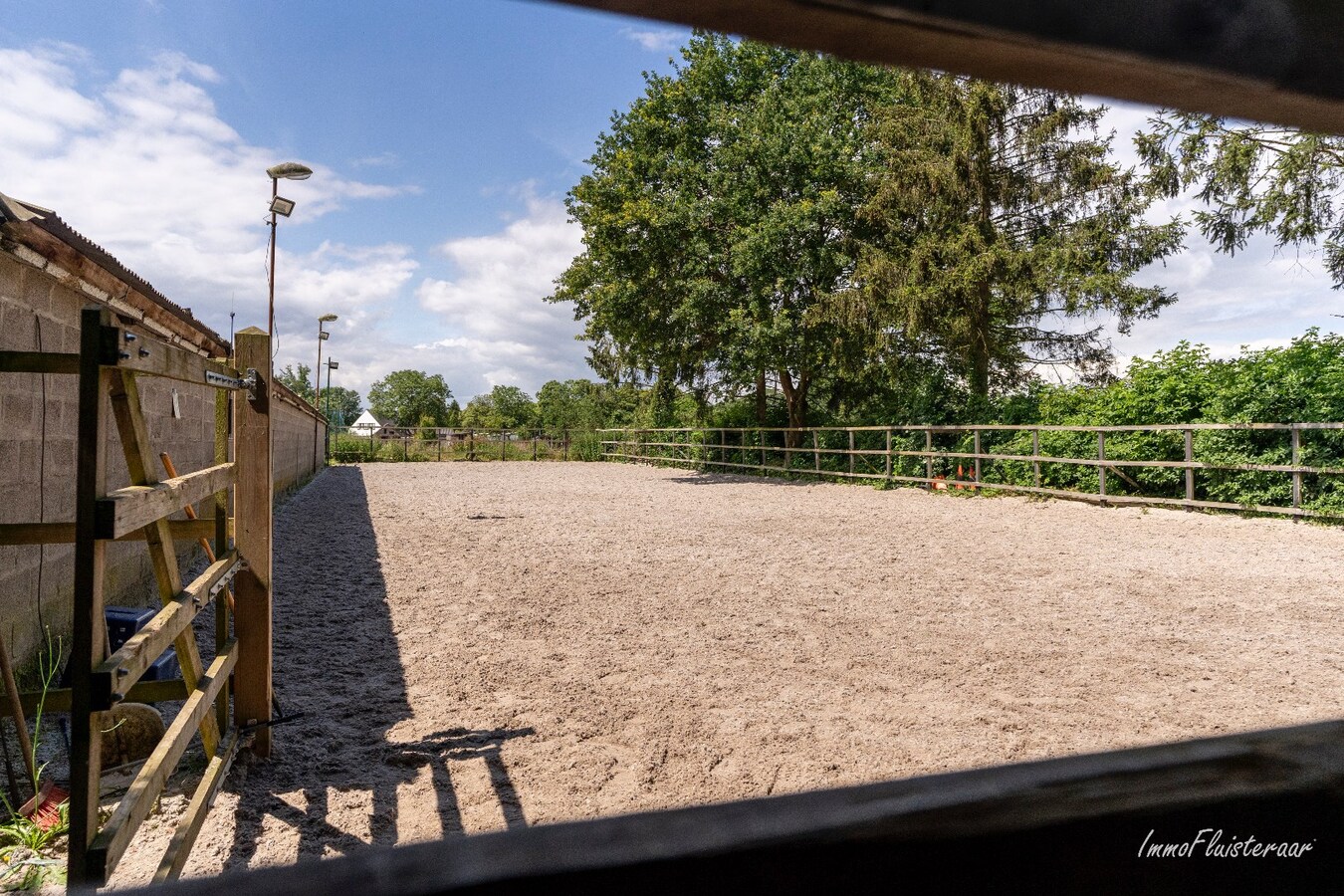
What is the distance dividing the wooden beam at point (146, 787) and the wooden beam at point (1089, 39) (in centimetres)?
196

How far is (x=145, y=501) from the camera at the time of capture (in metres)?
1.95

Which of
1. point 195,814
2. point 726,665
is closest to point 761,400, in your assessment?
point 726,665

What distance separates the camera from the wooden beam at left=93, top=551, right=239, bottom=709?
5.50 feet

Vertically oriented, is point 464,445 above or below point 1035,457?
below

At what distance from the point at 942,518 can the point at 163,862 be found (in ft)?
33.0

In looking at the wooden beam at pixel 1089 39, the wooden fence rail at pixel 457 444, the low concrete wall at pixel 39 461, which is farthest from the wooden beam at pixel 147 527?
the wooden fence rail at pixel 457 444

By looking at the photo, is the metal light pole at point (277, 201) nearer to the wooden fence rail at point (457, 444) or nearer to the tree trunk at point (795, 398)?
the tree trunk at point (795, 398)

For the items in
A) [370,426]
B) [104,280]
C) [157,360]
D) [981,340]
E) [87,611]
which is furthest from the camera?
[370,426]

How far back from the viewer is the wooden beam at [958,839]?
45cm

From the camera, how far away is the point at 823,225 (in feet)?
63.9

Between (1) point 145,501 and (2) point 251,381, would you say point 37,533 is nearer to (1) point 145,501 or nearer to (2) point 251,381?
(2) point 251,381

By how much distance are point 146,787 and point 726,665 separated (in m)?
2.84

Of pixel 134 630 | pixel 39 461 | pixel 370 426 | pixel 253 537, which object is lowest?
pixel 134 630

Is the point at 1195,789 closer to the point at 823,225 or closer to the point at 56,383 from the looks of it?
the point at 56,383
